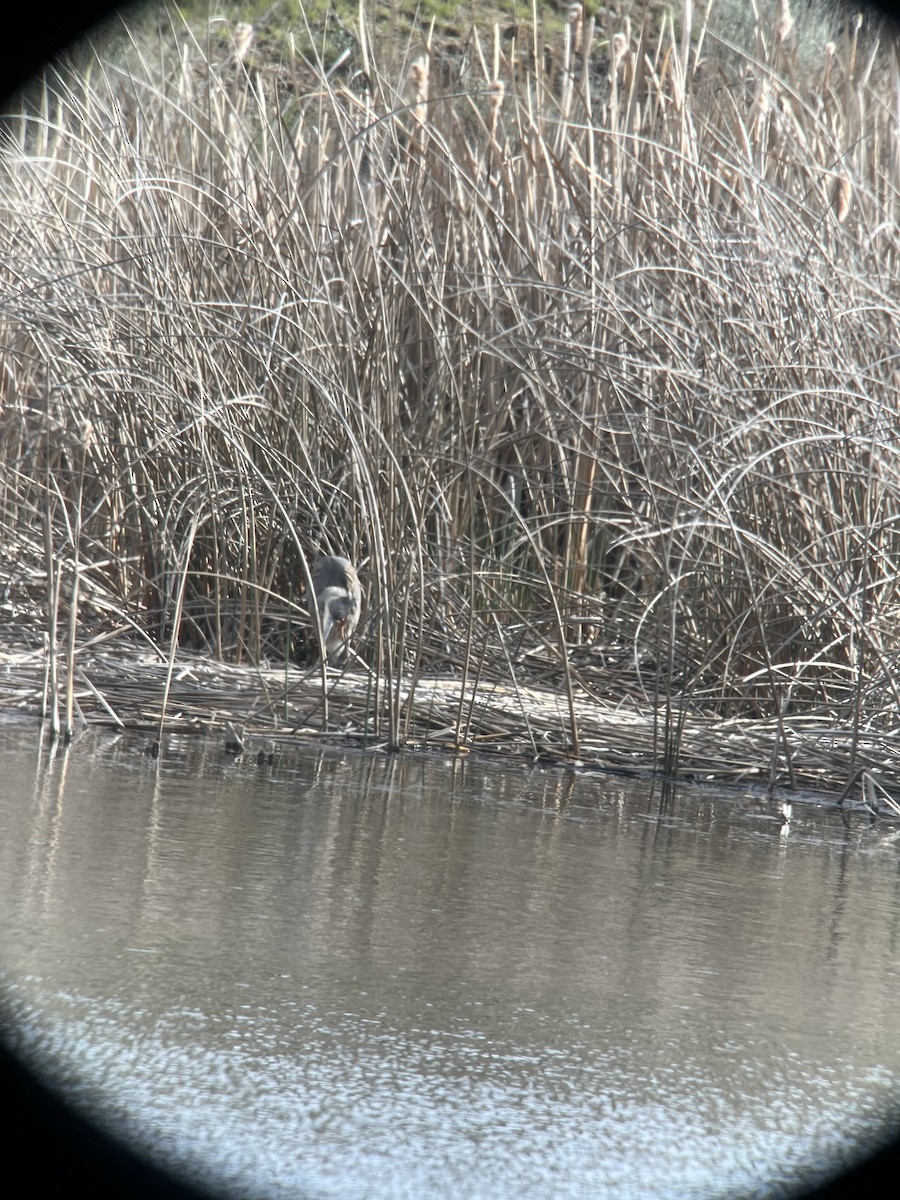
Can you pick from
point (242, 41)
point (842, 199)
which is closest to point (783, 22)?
point (842, 199)

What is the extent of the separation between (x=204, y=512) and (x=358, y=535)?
47 cm

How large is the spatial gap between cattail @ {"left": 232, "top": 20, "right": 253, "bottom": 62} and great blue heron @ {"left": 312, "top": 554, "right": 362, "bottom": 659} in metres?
1.96

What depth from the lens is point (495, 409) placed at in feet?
14.5

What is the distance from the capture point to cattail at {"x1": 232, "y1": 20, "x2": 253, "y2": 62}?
5.05 m

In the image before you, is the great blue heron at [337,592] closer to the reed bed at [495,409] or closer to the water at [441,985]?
the reed bed at [495,409]

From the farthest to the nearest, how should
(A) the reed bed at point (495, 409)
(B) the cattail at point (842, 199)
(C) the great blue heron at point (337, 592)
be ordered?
(B) the cattail at point (842, 199), (C) the great blue heron at point (337, 592), (A) the reed bed at point (495, 409)

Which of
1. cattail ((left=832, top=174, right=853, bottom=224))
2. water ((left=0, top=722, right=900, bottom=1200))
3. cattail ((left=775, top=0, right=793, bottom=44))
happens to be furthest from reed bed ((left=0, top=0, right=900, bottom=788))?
water ((left=0, top=722, right=900, bottom=1200))

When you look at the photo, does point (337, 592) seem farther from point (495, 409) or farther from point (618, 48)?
point (618, 48)

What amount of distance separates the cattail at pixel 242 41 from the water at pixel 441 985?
115 inches

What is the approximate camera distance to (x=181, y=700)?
379cm

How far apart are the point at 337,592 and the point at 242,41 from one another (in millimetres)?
2219

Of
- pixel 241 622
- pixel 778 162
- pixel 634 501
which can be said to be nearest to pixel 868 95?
pixel 778 162

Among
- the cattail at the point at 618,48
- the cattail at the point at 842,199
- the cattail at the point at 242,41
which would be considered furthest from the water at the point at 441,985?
the cattail at the point at 618,48

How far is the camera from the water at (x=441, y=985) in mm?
1564
